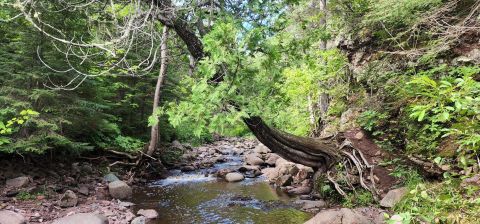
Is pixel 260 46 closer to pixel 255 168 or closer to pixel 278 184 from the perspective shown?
pixel 278 184

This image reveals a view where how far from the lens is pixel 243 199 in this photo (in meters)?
9.38

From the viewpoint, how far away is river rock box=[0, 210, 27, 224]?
6.20 m

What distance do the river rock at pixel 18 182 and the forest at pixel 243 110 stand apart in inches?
1.6

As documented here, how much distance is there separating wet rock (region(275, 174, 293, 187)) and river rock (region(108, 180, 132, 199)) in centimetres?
467

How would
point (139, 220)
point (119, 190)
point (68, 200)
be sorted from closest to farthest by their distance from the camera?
point (139, 220) < point (68, 200) < point (119, 190)

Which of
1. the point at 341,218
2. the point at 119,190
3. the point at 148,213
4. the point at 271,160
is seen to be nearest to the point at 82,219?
the point at 148,213

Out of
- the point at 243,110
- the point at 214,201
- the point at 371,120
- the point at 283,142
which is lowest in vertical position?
the point at 214,201

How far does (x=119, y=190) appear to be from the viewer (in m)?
Result: 9.46

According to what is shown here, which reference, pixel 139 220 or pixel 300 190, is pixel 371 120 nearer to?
pixel 300 190

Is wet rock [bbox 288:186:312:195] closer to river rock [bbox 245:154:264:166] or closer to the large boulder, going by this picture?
the large boulder

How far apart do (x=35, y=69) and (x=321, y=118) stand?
8666 mm

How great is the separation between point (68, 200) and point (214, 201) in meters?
3.72

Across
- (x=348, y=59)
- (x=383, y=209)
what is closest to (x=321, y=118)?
(x=348, y=59)

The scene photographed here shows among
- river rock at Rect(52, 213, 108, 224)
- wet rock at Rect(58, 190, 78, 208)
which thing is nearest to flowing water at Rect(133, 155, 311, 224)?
river rock at Rect(52, 213, 108, 224)
